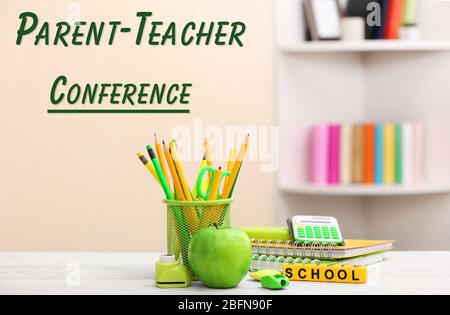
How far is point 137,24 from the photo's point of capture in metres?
2.84

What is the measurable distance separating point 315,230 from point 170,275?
1.05ft

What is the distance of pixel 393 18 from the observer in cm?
291

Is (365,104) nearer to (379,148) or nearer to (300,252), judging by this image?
(379,148)

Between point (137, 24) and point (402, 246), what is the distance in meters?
1.34

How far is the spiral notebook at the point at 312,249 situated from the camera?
1416 millimetres

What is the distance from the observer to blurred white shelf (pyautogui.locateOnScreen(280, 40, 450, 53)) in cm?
281

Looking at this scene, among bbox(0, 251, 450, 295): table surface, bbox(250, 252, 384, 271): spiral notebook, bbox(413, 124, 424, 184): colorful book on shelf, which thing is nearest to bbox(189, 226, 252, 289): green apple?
bbox(0, 251, 450, 295): table surface

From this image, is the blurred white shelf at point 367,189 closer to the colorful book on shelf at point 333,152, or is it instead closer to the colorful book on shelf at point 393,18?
the colorful book on shelf at point 333,152

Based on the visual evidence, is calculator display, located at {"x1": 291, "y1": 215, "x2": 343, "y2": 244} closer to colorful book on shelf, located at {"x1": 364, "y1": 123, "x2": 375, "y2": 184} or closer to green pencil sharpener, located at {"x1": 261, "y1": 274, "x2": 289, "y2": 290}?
green pencil sharpener, located at {"x1": 261, "y1": 274, "x2": 289, "y2": 290}

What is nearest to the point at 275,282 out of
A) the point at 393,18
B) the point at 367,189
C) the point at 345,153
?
the point at 367,189

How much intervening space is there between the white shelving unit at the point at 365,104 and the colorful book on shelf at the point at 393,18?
0.07 m

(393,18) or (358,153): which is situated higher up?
(393,18)

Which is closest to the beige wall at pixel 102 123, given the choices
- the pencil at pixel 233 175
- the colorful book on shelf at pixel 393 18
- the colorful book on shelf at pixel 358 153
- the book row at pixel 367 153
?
the book row at pixel 367 153

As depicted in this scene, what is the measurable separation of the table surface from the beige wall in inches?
47.1
